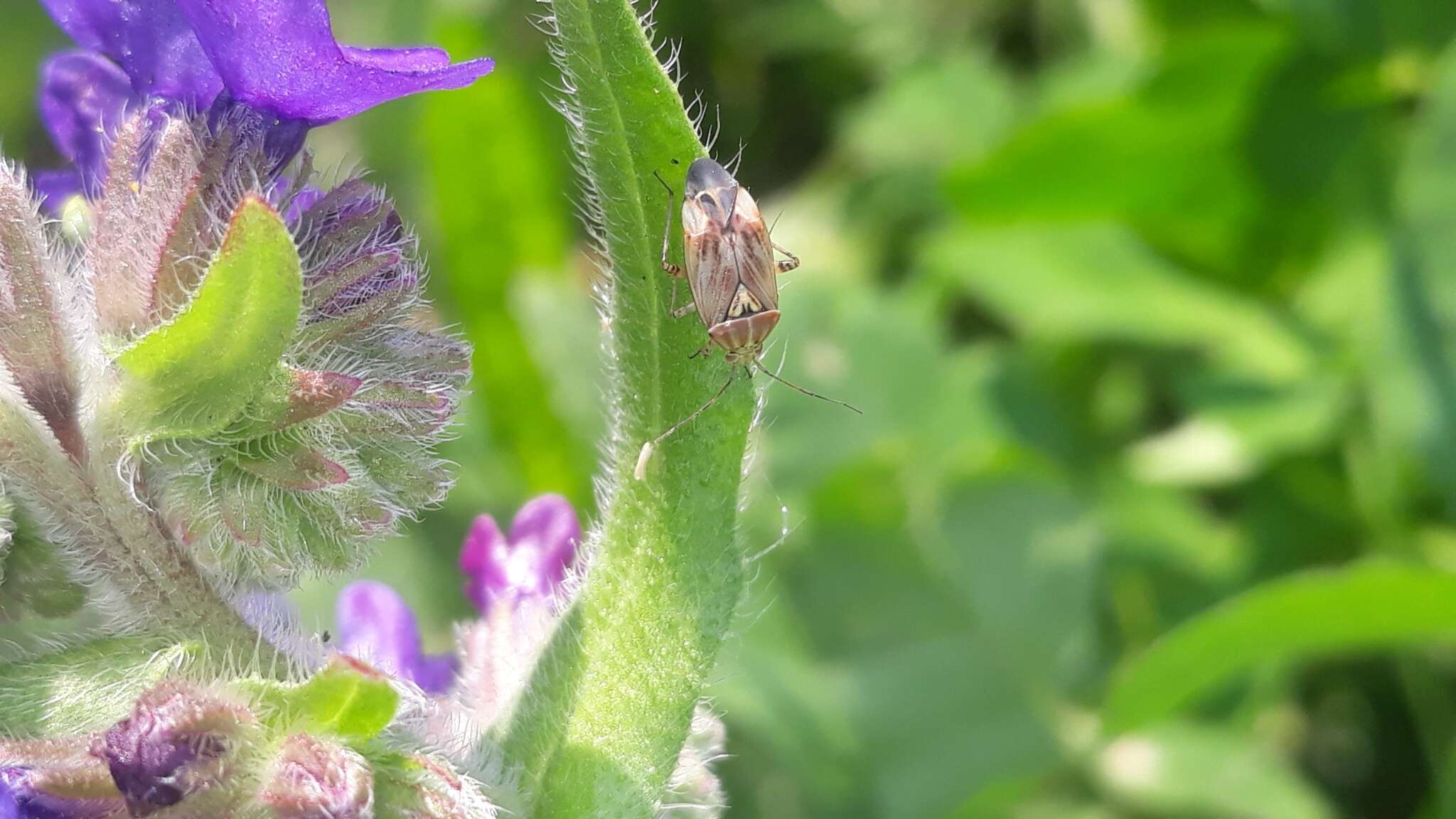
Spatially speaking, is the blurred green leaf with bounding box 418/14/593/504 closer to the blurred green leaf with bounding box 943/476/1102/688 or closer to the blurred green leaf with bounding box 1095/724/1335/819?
the blurred green leaf with bounding box 943/476/1102/688

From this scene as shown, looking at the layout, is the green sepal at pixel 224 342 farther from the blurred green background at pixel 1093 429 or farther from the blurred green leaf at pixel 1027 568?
the blurred green leaf at pixel 1027 568

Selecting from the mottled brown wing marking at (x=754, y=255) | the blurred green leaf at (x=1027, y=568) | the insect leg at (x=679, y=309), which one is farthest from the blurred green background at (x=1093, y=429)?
the insect leg at (x=679, y=309)

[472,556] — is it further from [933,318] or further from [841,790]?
[933,318]

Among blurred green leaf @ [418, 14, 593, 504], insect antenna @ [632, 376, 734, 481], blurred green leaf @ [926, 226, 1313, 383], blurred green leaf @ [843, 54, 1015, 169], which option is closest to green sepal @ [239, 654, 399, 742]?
insect antenna @ [632, 376, 734, 481]

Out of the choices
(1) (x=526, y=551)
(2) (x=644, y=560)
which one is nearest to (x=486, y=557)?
(1) (x=526, y=551)

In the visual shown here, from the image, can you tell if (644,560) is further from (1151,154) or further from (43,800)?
(1151,154)

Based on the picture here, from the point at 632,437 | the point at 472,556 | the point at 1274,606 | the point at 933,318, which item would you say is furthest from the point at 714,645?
the point at 933,318
